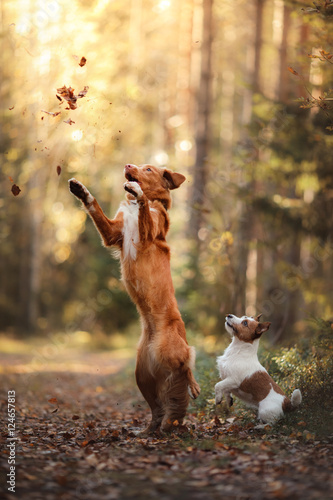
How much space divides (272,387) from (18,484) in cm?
302

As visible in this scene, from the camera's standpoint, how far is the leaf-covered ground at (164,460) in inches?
167

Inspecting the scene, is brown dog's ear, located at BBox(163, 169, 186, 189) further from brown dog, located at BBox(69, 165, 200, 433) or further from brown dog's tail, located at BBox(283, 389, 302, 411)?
brown dog's tail, located at BBox(283, 389, 302, 411)

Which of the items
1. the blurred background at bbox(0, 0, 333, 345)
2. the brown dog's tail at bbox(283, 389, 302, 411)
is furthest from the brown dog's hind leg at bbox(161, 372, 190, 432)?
the blurred background at bbox(0, 0, 333, 345)

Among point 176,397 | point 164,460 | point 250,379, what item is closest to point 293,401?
point 250,379

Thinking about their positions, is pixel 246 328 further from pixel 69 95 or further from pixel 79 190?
pixel 69 95

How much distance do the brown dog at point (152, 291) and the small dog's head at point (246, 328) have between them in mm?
601

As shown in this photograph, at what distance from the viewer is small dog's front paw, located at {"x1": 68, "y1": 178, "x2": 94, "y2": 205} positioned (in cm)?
627

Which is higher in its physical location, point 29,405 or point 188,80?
point 188,80

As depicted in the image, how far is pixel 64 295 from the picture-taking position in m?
24.4

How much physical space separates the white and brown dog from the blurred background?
1.84m

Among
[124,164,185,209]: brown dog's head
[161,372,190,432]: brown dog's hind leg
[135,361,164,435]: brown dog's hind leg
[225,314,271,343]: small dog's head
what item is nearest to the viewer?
[161,372,190,432]: brown dog's hind leg

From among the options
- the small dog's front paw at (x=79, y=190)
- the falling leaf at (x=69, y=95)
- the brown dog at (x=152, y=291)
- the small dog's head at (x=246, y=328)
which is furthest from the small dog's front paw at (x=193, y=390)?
the falling leaf at (x=69, y=95)

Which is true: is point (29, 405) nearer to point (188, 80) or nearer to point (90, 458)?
point (90, 458)

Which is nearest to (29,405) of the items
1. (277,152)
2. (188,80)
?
(277,152)
